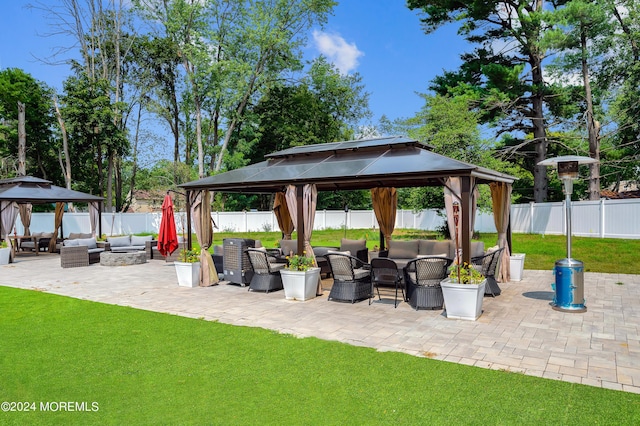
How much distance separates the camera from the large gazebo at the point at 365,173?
22.1ft

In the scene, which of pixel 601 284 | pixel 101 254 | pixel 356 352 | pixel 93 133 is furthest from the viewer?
pixel 93 133

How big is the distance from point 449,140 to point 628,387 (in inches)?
603

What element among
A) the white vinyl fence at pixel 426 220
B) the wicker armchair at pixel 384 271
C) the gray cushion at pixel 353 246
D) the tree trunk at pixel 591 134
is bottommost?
the wicker armchair at pixel 384 271

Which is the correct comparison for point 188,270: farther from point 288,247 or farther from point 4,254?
point 4,254

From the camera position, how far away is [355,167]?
26.9 feet

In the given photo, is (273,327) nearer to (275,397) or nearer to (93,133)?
(275,397)

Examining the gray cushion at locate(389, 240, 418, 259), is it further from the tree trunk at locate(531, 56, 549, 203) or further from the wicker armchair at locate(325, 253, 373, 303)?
the tree trunk at locate(531, 56, 549, 203)

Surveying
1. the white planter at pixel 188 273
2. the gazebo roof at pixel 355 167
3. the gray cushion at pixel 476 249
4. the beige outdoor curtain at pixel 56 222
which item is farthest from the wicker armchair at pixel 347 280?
the beige outdoor curtain at pixel 56 222

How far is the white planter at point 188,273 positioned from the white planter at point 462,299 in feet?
18.8

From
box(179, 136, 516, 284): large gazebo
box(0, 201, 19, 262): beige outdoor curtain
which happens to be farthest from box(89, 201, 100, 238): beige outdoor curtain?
box(179, 136, 516, 284): large gazebo

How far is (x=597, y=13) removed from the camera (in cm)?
1723

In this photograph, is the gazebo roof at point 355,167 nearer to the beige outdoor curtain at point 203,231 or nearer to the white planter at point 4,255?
the beige outdoor curtain at point 203,231

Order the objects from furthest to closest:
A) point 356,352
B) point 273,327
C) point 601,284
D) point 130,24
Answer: point 130,24 → point 601,284 → point 273,327 → point 356,352

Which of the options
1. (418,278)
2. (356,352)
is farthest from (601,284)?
(356,352)
